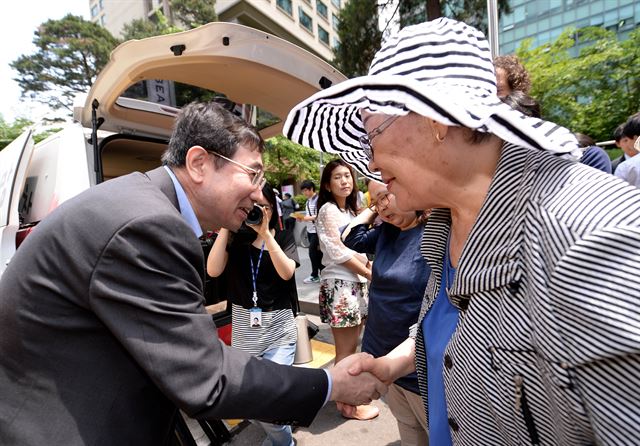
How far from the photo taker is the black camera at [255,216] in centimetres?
268

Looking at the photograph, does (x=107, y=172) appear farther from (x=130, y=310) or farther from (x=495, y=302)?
(x=495, y=302)

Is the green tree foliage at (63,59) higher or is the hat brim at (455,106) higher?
the green tree foliage at (63,59)

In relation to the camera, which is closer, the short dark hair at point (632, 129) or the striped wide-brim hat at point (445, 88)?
the striped wide-brim hat at point (445, 88)

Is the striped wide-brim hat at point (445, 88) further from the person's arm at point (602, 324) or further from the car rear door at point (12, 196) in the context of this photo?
the car rear door at point (12, 196)

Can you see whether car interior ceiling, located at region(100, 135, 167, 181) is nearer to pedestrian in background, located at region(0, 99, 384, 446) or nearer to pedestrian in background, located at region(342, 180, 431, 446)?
pedestrian in background, located at region(342, 180, 431, 446)

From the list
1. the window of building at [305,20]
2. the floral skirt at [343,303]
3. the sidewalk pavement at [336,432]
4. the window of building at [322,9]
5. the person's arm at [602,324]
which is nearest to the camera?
the person's arm at [602,324]

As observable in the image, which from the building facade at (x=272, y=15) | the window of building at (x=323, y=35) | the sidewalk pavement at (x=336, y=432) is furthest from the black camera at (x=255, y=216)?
the window of building at (x=323, y=35)

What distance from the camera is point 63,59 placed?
25.5m

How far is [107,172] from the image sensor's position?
486cm

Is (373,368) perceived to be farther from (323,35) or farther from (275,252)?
(323,35)

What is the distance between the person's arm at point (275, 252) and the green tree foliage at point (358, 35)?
1026 cm

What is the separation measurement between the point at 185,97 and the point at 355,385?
15300mm

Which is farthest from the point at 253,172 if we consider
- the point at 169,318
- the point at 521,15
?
the point at 521,15

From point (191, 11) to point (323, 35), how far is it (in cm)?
2197
